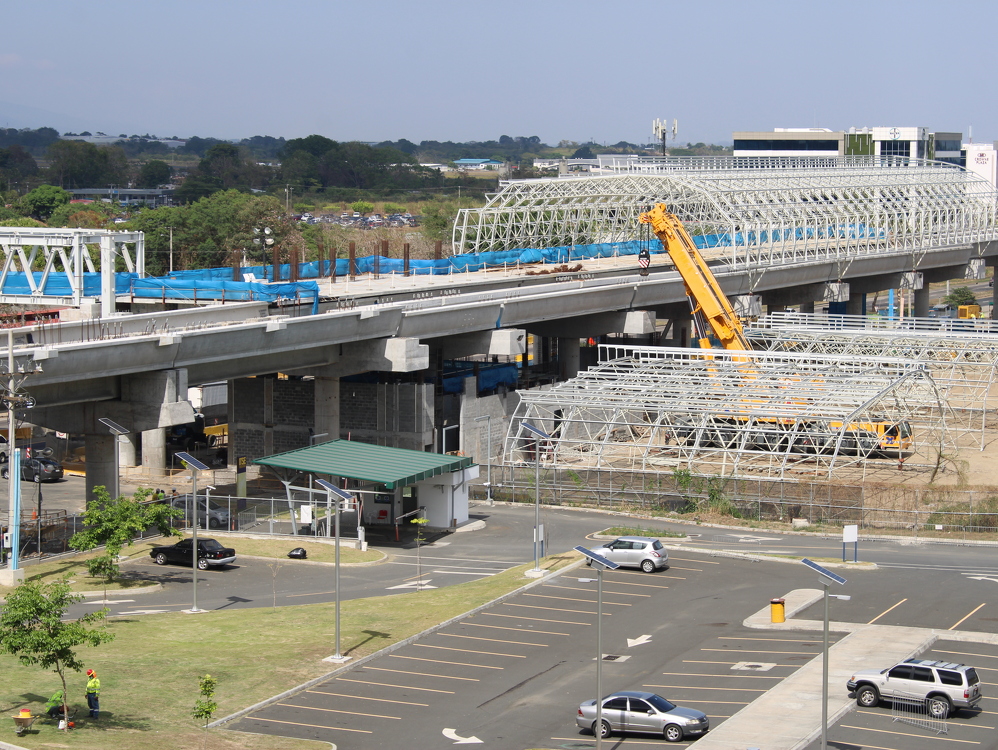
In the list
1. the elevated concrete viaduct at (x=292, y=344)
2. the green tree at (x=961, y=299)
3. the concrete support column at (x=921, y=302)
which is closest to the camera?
the elevated concrete viaduct at (x=292, y=344)

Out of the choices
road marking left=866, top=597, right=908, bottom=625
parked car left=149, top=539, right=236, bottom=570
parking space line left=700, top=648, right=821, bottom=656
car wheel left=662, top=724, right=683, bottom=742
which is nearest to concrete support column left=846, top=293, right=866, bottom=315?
road marking left=866, top=597, right=908, bottom=625

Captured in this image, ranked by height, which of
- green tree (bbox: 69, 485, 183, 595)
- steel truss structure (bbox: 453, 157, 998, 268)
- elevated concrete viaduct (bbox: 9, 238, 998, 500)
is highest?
steel truss structure (bbox: 453, 157, 998, 268)

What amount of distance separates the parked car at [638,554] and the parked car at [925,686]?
52.3 ft

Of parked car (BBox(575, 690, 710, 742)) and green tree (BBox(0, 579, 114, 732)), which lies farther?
parked car (BBox(575, 690, 710, 742))

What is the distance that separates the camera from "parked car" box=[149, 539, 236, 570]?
5422 cm

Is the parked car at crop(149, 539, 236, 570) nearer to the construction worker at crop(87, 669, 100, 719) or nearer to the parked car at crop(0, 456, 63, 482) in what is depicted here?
the construction worker at crop(87, 669, 100, 719)

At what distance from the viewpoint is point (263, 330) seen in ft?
212

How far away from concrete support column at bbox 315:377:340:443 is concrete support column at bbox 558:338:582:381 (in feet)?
94.8

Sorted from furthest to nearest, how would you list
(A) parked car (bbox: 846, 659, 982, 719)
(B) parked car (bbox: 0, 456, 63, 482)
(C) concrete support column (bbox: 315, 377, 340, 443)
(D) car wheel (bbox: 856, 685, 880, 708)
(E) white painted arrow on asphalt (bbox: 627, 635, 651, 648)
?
(B) parked car (bbox: 0, 456, 63, 482)
(C) concrete support column (bbox: 315, 377, 340, 443)
(E) white painted arrow on asphalt (bbox: 627, 635, 651, 648)
(D) car wheel (bbox: 856, 685, 880, 708)
(A) parked car (bbox: 846, 659, 982, 719)

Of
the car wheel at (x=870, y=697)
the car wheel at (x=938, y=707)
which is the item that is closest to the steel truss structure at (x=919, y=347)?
the car wheel at (x=870, y=697)

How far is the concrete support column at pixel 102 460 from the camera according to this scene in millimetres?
60125

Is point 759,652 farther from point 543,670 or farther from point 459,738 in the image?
point 459,738

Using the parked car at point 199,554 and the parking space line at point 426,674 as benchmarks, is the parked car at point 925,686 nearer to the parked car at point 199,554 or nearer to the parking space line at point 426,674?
the parking space line at point 426,674

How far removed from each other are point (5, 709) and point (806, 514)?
40.0 m
